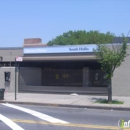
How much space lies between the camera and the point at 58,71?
93.4ft

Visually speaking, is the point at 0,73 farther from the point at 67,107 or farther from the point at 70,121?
the point at 70,121

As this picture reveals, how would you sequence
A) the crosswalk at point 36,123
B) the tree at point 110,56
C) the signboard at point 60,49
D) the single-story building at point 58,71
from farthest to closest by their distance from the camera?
the signboard at point 60,49, the single-story building at point 58,71, the tree at point 110,56, the crosswalk at point 36,123

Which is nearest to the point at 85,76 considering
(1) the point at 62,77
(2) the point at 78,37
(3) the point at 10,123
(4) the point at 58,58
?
(1) the point at 62,77

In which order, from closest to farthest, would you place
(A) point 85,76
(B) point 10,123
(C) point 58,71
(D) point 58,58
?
(B) point 10,123 < (D) point 58,58 < (A) point 85,76 < (C) point 58,71

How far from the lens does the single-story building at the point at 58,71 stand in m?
24.7

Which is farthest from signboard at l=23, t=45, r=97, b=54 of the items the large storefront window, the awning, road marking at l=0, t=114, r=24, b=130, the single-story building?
road marking at l=0, t=114, r=24, b=130

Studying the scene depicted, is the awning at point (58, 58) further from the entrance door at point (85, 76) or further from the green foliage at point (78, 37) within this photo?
the green foliage at point (78, 37)

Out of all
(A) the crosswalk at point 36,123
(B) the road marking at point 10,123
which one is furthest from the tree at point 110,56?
(B) the road marking at point 10,123

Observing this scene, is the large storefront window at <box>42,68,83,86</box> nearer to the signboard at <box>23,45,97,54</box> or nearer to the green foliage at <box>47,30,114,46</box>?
the signboard at <box>23,45,97,54</box>

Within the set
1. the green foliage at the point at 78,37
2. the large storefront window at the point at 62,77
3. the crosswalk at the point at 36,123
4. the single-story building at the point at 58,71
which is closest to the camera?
the crosswalk at the point at 36,123

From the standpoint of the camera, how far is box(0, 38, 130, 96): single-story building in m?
24.7

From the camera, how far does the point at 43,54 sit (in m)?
27.0

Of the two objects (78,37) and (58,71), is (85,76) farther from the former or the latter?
(78,37)

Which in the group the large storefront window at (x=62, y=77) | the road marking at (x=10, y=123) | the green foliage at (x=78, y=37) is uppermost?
the green foliage at (x=78, y=37)
